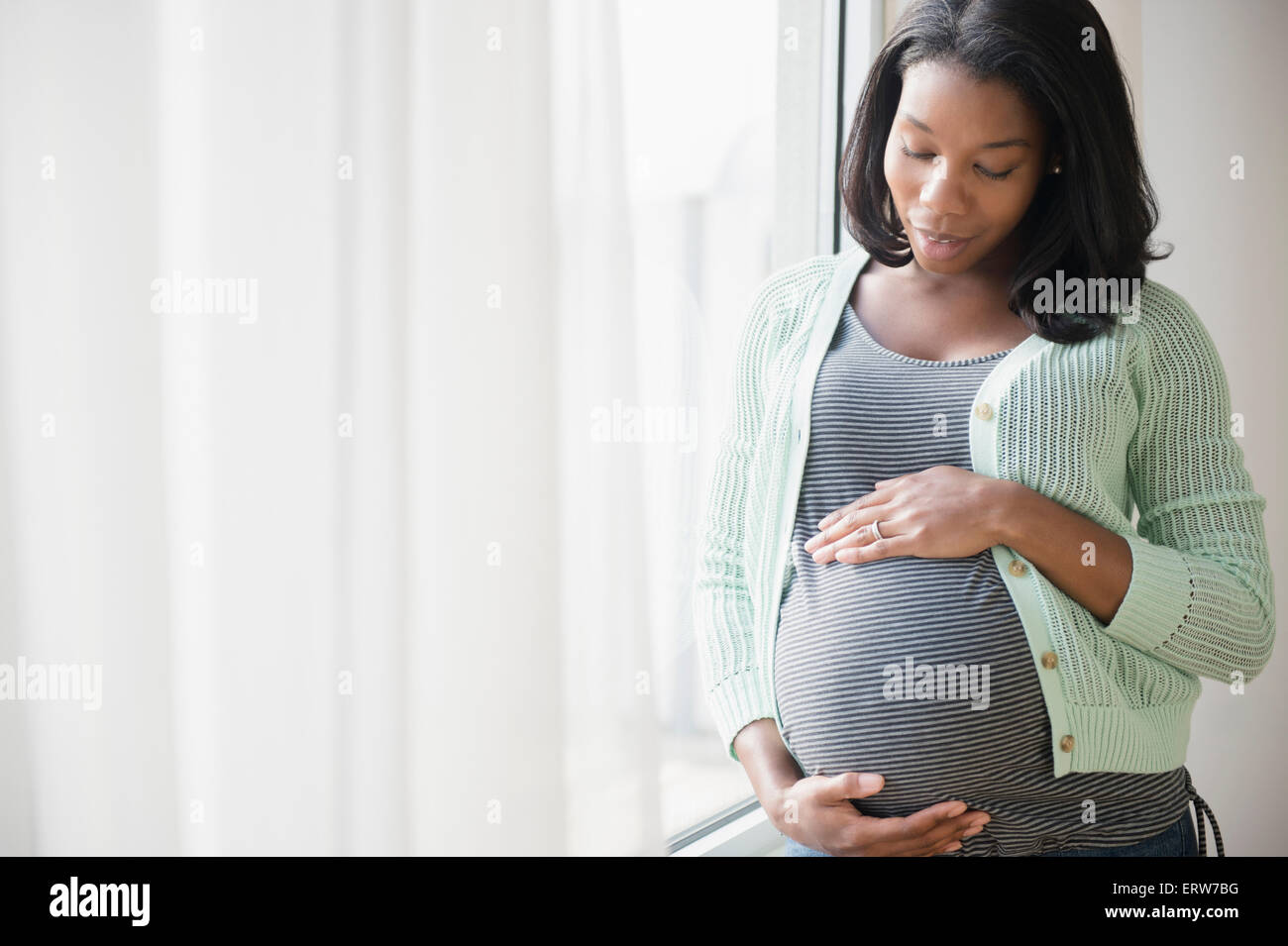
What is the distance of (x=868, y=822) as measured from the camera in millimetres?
816

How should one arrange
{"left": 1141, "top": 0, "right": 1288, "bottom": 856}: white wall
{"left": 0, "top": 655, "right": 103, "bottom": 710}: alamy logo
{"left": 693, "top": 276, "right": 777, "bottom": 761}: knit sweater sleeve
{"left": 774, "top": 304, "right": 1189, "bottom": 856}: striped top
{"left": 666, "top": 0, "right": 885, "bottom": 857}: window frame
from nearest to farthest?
{"left": 0, "top": 655, "right": 103, "bottom": 710}: alamy logo
{"left": 774, "top": 304, "right": 1189, "bottom": 856}: striped top
{"left": 693, "top": 276, "right": 777, "bottom": 761}: knit sweater sleeve
{"left": 1141, "top": 0, "right": 1288, "bottom": 856}: white wall
{"left": 666, "top": 0, "right": 885, "bottom": 857}: window frame

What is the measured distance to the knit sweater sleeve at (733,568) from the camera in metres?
0.92

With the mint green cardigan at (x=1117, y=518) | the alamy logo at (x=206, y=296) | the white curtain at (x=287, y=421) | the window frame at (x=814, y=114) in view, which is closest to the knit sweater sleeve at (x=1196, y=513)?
the mint green cardigan at (x=1117, y=518)

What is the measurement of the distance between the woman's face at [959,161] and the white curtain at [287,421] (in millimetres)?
352

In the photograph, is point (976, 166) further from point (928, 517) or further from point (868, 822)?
point (868, 822)

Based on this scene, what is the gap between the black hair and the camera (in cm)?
82

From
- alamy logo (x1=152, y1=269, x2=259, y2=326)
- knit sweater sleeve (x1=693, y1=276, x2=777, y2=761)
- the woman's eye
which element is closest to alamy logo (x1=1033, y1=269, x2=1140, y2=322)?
the woman's eye

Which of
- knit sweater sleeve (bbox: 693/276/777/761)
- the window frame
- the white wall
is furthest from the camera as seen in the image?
the window frame

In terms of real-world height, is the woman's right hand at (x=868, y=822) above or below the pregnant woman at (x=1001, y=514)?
below

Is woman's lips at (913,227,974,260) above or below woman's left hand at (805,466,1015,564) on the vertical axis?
above

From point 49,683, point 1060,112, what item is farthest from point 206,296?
point 1060,112

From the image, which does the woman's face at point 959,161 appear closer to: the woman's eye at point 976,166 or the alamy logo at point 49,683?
the woman's eye at point 976,166
